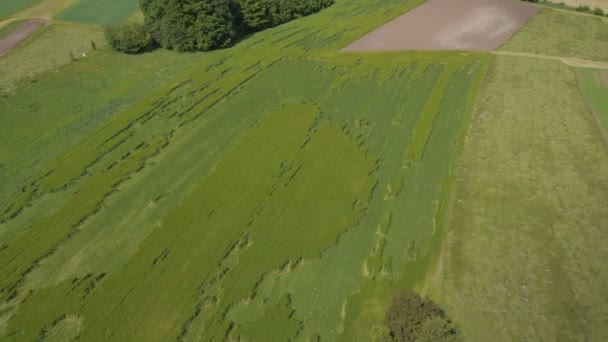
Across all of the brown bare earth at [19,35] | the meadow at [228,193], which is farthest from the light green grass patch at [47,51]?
the meadow at [228,193]

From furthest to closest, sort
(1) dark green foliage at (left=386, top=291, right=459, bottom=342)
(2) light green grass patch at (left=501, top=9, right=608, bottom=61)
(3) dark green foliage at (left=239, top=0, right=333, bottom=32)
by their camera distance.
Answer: (3) dark green foliage at (left=239, top=0, right=333, bottom=32), (2) light green grass patch at (left=501, top=9, right=608, bottom=61), (1) dark green foliage at (left=386, top=291, right=459, bottom=342)

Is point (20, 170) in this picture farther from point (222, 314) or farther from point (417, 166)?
point (417, 166)

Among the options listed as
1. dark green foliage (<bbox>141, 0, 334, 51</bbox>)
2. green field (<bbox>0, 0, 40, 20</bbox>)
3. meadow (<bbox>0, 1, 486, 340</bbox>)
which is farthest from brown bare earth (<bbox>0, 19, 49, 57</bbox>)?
dark green foliage (<bbox>141, 0, 334, 51</bbox>)

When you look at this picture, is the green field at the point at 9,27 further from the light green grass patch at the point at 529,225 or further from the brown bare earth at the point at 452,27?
the light green grass patch at the point at 529,225

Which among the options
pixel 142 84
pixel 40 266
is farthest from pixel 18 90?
pixel 40 266

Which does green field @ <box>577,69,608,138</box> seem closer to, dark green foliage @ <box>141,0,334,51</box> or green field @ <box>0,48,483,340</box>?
green field @ <box>0,48,483,340</box>

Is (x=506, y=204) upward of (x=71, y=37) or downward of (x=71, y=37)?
downward
